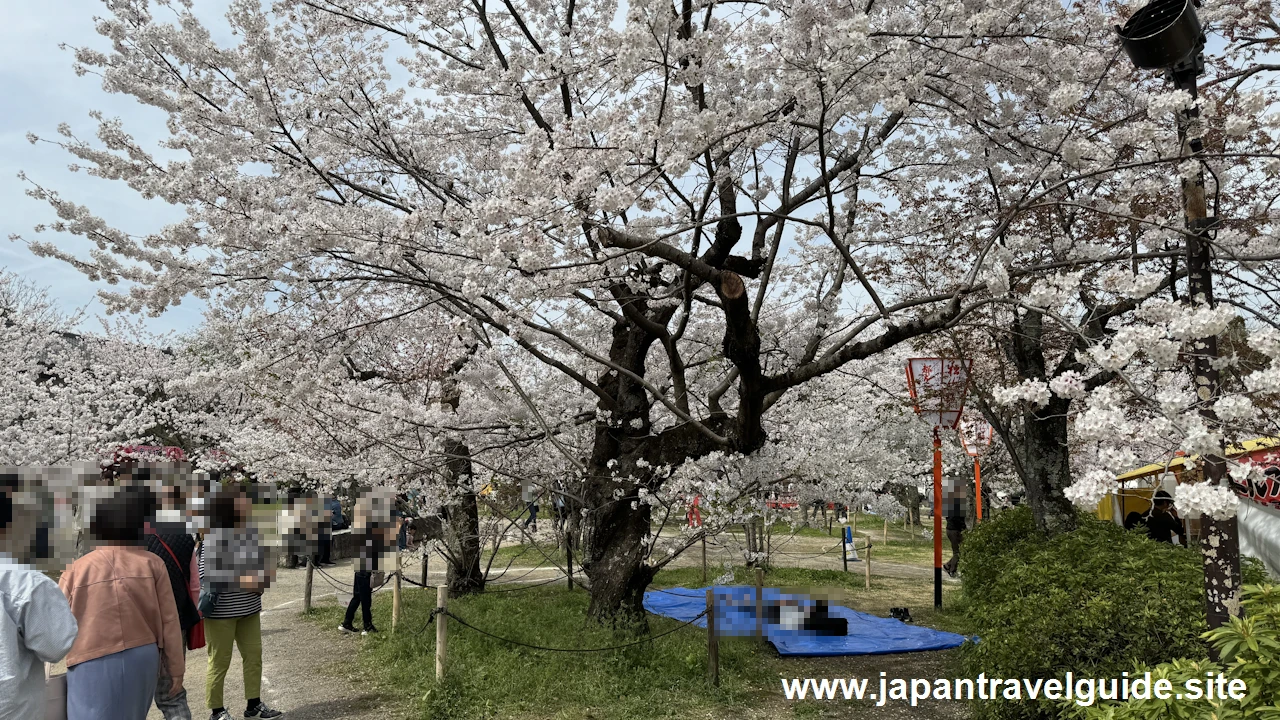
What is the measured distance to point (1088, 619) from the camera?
3.72 metres

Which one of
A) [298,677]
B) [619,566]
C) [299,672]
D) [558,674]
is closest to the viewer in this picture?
[558,674]

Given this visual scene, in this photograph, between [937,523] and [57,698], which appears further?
[937,523]

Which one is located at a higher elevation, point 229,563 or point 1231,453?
point 1231,453

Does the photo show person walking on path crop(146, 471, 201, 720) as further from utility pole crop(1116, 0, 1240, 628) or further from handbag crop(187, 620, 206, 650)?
utility pole crop(1116, 0, 1240, 628)

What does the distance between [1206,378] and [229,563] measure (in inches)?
218

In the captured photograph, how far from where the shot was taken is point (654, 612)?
8.74 m

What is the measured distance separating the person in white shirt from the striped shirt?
2.26 meters

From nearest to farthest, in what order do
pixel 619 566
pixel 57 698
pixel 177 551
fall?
pixel 57 698 < pixel 177 551 < pixel 619 566

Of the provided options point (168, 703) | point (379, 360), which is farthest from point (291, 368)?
point (379, 360)

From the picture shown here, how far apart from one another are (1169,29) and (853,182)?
4163 mm

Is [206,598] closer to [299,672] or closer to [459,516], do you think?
[299,672]

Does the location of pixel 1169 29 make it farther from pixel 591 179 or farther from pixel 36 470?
pixel 36 470

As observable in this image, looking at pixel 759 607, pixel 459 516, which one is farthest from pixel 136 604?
pixel 459 516

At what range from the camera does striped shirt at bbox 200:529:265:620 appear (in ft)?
15.6
